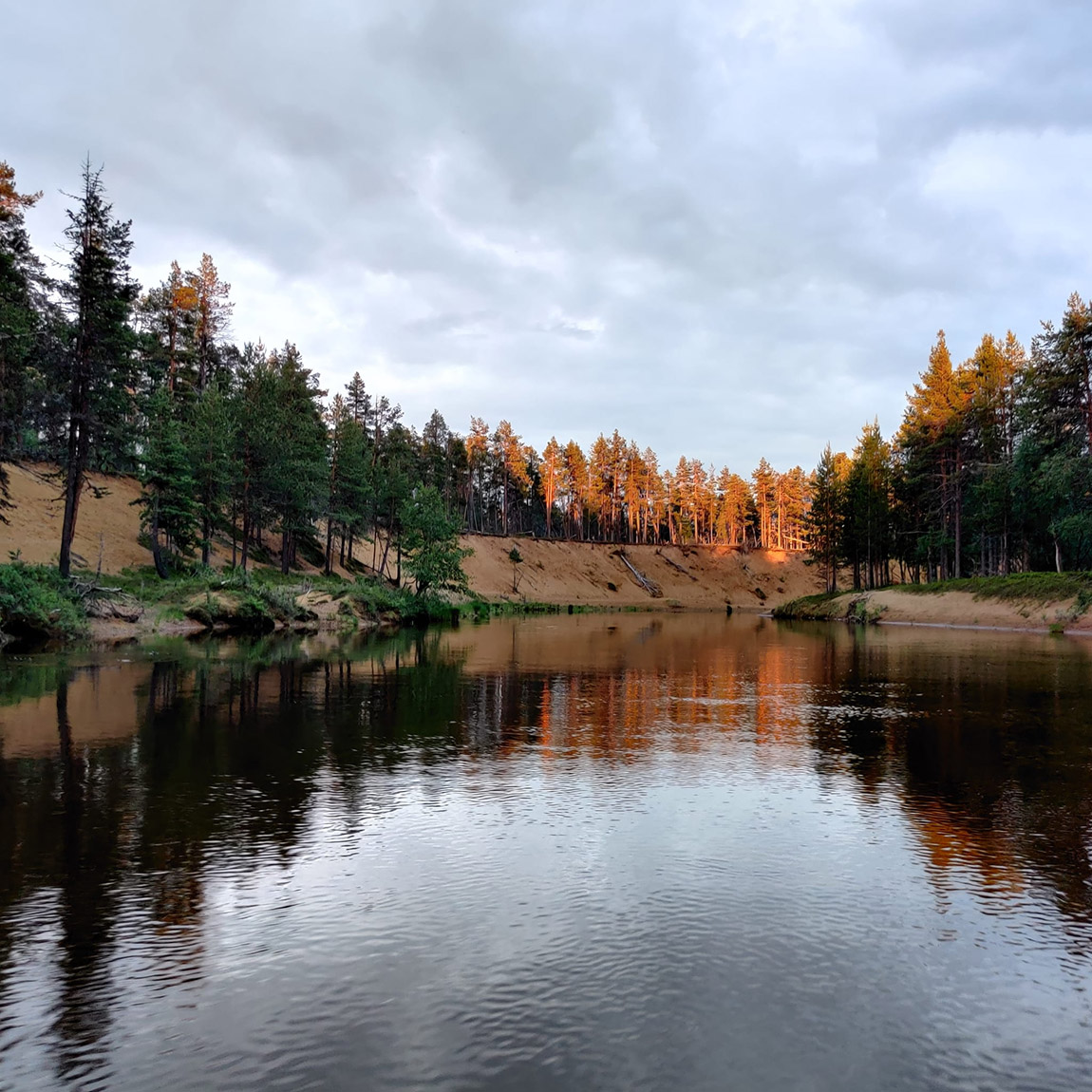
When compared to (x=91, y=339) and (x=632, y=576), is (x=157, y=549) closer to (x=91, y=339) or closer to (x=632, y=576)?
(x=91, y=339)

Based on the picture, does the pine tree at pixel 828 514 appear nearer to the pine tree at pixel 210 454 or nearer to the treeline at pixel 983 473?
the treeline at pixel 983 473

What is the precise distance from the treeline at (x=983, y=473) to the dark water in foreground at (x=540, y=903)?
41.7 meters

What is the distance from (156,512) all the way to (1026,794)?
152 ft

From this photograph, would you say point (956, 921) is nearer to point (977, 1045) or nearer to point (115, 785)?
point (977, 1045)

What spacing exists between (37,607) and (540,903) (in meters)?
29.2

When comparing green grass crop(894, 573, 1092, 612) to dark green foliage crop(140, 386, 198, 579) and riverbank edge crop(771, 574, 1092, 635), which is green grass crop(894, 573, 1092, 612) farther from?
dark green foliage crop(140, 386, 198, 579)

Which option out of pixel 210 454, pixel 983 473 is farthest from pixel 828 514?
pixel 210 454

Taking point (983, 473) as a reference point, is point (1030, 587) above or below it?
below

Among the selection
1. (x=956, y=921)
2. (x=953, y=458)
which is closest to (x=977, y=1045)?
(x=956, y=921)

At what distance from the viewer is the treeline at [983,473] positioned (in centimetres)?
4878

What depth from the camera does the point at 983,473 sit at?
2480 inches

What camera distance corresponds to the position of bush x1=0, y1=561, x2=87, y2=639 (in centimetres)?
2841

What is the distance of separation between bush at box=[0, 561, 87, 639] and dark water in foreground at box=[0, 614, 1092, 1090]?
15.8m

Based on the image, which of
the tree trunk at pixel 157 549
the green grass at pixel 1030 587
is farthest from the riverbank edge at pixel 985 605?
the tree trunk at pixel 157 549
